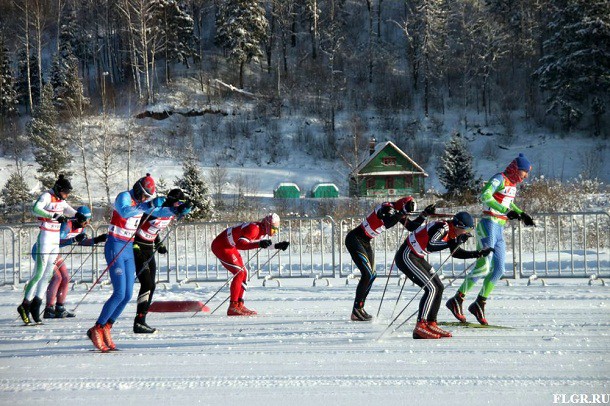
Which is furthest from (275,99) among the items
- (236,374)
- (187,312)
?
(236,374)

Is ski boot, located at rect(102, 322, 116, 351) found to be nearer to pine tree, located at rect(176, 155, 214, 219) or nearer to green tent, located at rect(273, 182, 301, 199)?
pine tree, located at rect(176, 155, 214, 219)

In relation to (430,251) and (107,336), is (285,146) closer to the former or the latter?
(430,251)

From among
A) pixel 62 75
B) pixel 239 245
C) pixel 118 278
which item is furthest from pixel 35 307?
pixel 62 75

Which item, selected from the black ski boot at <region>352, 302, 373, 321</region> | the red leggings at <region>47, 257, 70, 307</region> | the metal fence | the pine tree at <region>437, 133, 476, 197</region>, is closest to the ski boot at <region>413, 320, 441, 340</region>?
the black ski boot at <region>352, 302, 373, 321</region>

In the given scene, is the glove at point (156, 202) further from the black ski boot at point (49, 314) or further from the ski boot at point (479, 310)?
the ski boot at point (479, 310)

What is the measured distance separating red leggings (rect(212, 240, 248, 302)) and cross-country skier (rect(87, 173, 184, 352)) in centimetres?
198

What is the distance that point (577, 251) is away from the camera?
1321cm

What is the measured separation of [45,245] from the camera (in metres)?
8.33

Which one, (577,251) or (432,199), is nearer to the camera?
(577,251)

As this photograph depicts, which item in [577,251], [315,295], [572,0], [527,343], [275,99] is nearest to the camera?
[527,343]

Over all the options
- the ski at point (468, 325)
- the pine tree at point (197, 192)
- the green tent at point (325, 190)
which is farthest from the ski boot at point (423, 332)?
the green tent at point (325, 190)

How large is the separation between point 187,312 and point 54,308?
6.91ft

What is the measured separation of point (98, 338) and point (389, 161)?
3402cm

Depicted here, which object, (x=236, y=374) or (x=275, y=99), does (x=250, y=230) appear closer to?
(x=236, y=374)
